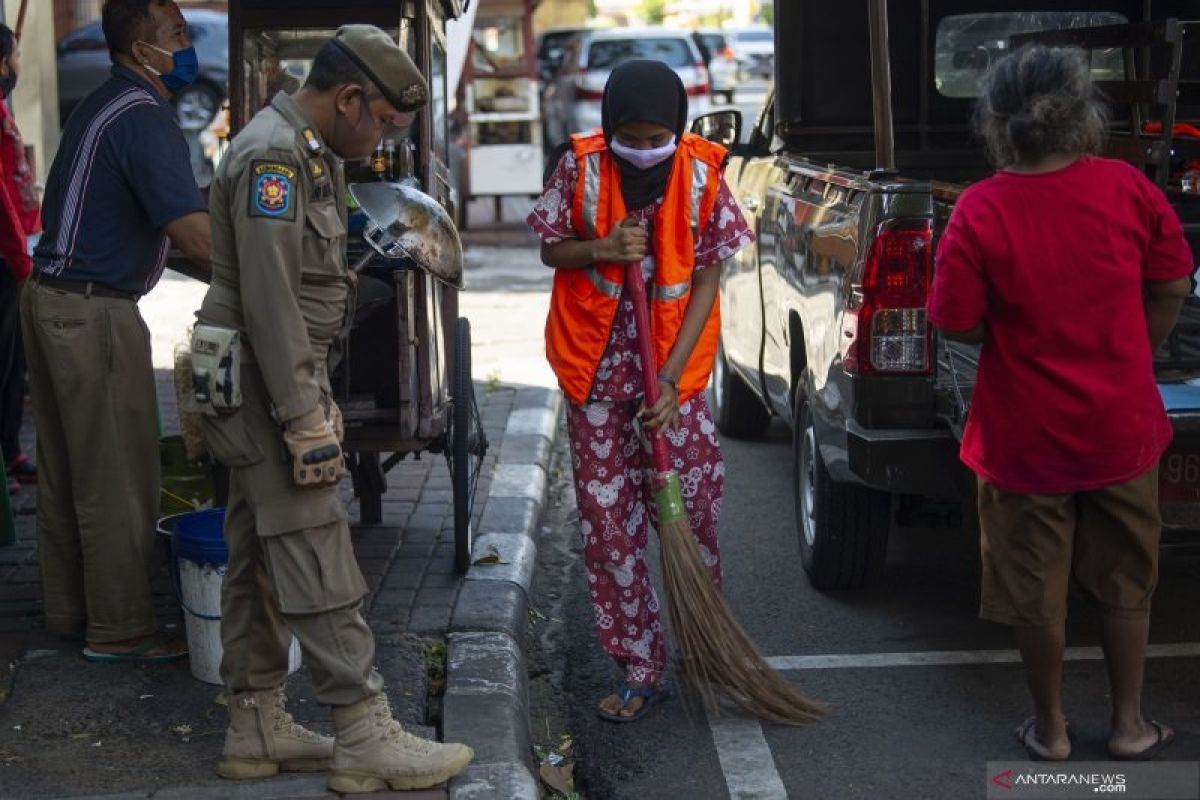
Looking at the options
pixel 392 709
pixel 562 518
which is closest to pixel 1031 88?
pixel 392 709

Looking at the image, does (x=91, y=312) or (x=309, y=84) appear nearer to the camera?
(x=309, y=84)

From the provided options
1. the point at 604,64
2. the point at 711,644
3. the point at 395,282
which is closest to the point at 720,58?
the point at 604,64

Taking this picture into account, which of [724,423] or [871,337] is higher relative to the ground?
[871,337]

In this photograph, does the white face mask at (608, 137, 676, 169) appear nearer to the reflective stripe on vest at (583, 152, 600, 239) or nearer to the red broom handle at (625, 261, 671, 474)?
the reflective stripe on vest at (583, 152, 600, 239)

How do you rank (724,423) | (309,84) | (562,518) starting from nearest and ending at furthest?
(309,84) → (562,518) → (724,423)

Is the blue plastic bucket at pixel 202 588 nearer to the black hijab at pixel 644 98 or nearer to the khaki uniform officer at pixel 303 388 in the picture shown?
the khaki uniform officer at pixel 303 388

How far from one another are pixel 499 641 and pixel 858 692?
1082 mm

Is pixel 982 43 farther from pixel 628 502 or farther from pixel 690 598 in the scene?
pixel 690 598

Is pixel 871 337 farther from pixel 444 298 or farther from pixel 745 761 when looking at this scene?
pixel 444 298

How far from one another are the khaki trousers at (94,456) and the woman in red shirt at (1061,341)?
7.50 ft

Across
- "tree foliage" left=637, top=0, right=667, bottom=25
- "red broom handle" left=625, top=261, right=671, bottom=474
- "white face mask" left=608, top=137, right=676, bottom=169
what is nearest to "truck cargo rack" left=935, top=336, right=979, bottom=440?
"red broom handle" left=625, top=261, right=671, bottom=474

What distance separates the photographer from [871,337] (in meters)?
5.03

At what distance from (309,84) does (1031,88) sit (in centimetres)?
168

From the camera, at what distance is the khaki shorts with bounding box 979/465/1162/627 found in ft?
13.4
